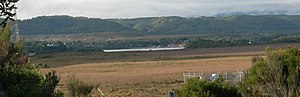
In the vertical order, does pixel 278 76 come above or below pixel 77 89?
above

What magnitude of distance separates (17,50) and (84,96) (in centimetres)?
769

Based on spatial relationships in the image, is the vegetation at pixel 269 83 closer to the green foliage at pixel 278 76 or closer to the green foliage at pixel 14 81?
the green foliage at pixel 278 76

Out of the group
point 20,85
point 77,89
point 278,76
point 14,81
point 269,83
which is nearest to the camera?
point 20,85

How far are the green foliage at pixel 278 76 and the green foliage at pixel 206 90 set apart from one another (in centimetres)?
77

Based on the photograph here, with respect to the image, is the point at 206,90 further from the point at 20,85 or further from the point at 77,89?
the point at 20,85

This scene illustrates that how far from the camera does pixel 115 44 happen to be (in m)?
195

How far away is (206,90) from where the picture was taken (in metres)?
21.6

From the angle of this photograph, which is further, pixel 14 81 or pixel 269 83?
pixel 269 83

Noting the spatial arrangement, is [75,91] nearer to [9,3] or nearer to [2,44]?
[2,44]

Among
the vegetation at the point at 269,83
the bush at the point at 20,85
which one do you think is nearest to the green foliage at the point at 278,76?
the vegetation at the point at 269,83

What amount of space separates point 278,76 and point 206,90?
8.54 feet

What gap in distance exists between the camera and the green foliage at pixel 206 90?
69.9ft

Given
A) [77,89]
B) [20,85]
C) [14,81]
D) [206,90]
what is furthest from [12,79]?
[77,89]

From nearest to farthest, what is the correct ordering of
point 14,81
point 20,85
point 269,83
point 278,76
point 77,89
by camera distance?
1. point 20,85
2. point 14,81
3. point 278,76
4. point 269,83
5. point 77,89
